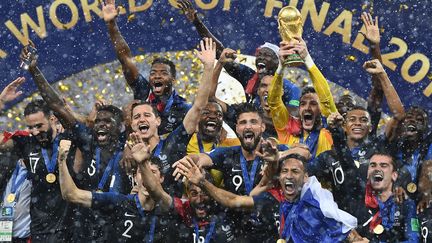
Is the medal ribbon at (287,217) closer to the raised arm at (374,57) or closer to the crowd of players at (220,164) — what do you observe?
the crowd of players at (220,164)

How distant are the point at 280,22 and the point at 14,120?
318 centimetres

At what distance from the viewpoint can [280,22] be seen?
1002 centimetres

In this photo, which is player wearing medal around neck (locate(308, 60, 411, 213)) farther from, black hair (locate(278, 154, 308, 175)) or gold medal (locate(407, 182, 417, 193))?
black hair (locate(278, 154, 308, 175))

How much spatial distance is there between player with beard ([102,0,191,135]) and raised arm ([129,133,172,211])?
1.03 m

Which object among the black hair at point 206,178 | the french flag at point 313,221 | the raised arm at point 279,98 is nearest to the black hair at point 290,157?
the french flag at point 313,221

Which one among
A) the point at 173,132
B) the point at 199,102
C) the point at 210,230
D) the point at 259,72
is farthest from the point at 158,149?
the point at 259,72

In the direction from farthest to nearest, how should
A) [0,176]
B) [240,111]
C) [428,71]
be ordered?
1. [428,71]
2. [0,176]
3. [240,111]

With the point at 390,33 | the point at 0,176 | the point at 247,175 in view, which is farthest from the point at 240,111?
the point at 390,33

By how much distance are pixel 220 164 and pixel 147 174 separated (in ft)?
1.83

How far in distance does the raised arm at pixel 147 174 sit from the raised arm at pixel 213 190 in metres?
0.24

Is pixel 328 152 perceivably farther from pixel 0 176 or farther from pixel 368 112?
pixel 0 176

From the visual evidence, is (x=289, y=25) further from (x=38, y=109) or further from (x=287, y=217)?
(x=38, y=109)

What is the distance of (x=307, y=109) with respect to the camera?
9.55 metres

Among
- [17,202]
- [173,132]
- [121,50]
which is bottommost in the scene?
[17,202]
